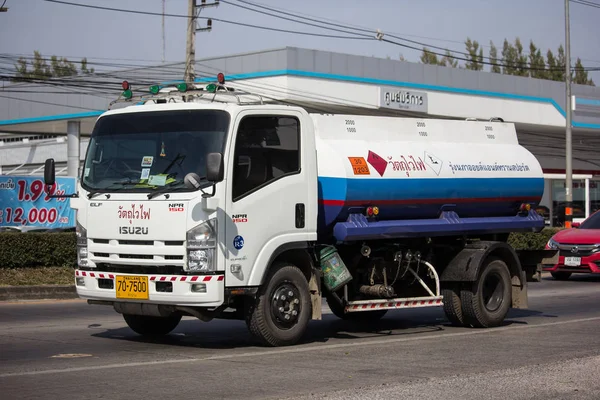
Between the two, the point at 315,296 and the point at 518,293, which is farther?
the point at 518,293

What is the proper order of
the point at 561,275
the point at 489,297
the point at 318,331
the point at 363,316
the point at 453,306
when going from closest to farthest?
the point at 318,331
the point at 453,306
the point at 489,297
the point at 363,316
the point at 561,275

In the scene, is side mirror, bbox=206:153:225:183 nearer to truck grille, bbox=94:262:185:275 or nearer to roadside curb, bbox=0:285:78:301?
truck grille, bbox=94:262:185:275

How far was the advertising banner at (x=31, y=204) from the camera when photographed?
2234 cm

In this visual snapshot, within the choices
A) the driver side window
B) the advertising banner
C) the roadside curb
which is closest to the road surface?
the driver side window

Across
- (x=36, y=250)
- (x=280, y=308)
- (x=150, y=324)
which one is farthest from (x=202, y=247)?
(x=36, y=250)

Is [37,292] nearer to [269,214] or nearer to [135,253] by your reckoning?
[135,253]

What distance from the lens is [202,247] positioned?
386 inches

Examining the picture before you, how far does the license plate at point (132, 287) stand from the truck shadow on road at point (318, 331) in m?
1.07

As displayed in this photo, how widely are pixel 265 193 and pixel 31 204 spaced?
1363cm

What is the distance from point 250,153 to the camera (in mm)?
10328

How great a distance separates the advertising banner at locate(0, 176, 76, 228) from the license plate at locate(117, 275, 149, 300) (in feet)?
40.5

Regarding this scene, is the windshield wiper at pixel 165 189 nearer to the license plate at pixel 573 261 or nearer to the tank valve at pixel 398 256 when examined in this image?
the tank valve at pixel 398 256

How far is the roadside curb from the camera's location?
57.1 feet

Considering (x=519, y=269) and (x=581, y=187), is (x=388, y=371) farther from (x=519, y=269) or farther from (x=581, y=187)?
Answer: (x=581, y=187)
